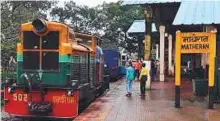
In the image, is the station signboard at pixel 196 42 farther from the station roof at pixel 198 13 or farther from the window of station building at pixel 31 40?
the window of station building at pixel 31 40

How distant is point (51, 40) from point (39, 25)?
603mm

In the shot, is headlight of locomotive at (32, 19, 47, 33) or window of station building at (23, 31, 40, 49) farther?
window of station building at (23, 31, 40, 49)

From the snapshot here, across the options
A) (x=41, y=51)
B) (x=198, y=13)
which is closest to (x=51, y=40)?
(x=41, y=51)

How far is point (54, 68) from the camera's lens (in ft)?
50.4

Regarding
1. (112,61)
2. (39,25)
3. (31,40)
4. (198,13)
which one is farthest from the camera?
(112,61)

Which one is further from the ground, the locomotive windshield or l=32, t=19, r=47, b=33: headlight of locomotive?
l=32, t=19, r=47, b=33: headlight of locomotive

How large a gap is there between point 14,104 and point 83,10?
5481cm

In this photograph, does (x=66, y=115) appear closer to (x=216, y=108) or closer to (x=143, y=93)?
(x=216, y=108)

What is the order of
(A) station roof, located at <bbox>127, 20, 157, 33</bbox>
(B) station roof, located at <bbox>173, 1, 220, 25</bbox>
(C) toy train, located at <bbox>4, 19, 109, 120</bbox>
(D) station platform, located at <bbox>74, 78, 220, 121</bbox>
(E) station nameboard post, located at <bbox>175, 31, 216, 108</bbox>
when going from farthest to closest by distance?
(A) station roof, located at <bbox>127, 20, 157, 33</bbox>, (B) station roof, located at <bbox>173, 1, 220, 25</bbox>, (E) station nameboard post, located at <bbox>175, 31, 216, 108</bbox>, (C) toy train, located at <bbox>4, 19, 109, 120</bbox>, (D) station platform, located at <bbox>74, 78, 220, 121</bbox>

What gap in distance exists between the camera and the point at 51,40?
15.3 metres

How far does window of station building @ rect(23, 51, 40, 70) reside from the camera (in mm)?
15492

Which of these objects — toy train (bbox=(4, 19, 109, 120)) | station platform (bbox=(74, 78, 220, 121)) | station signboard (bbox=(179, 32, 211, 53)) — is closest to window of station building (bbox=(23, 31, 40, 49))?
toy train (bbox=(4, 19, 109, 120))

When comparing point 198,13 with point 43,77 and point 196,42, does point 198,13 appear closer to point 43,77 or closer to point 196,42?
point 196,42

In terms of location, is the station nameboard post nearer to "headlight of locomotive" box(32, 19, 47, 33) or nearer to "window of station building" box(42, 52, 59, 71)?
"window of station building" box(42, 52, 59, 71)
